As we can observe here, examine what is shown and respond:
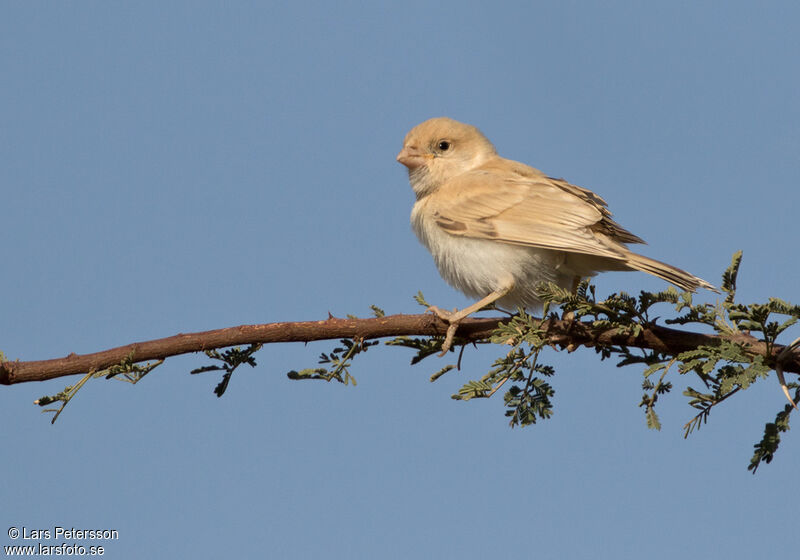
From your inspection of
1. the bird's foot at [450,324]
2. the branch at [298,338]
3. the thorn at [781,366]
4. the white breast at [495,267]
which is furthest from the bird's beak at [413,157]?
the thorn at [781,366]

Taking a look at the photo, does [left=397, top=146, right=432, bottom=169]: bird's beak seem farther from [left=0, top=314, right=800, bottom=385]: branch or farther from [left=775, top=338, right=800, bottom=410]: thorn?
[left=775, top=338, right=800, bottom=410]: thorn

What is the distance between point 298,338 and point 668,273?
6.42 feet

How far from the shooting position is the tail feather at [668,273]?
160 inches

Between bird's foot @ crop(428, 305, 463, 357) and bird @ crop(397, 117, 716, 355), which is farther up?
bird @ crop(397, 117, 716, 355)

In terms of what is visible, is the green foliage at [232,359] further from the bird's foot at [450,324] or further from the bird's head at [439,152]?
the bird's head at [439,152]

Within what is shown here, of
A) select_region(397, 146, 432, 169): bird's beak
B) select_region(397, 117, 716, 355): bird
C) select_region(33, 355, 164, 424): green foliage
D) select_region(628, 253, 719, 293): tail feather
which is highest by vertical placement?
select_region(397, 146, 432, 169): bird's beak

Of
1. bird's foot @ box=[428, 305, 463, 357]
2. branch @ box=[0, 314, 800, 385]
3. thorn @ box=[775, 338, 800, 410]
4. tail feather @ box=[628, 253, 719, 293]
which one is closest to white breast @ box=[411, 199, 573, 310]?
tail feather @ box=[628, 253, 719, 293]

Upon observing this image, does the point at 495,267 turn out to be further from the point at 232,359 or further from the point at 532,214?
the point at 232,359

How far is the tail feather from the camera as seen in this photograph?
406 cm

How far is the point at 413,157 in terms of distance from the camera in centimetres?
643

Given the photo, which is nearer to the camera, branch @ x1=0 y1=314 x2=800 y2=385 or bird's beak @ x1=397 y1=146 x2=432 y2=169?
branch @ x1=0 y1=314 x2=800 y2=385

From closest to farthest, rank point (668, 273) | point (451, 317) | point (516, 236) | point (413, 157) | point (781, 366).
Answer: point (781, 366), point (668, 273), point (451, 317), point (516, 236), point (413, 157)

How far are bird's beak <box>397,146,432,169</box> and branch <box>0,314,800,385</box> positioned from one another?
2462 millimetres

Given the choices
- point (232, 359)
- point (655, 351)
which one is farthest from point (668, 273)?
point (232, 359)
